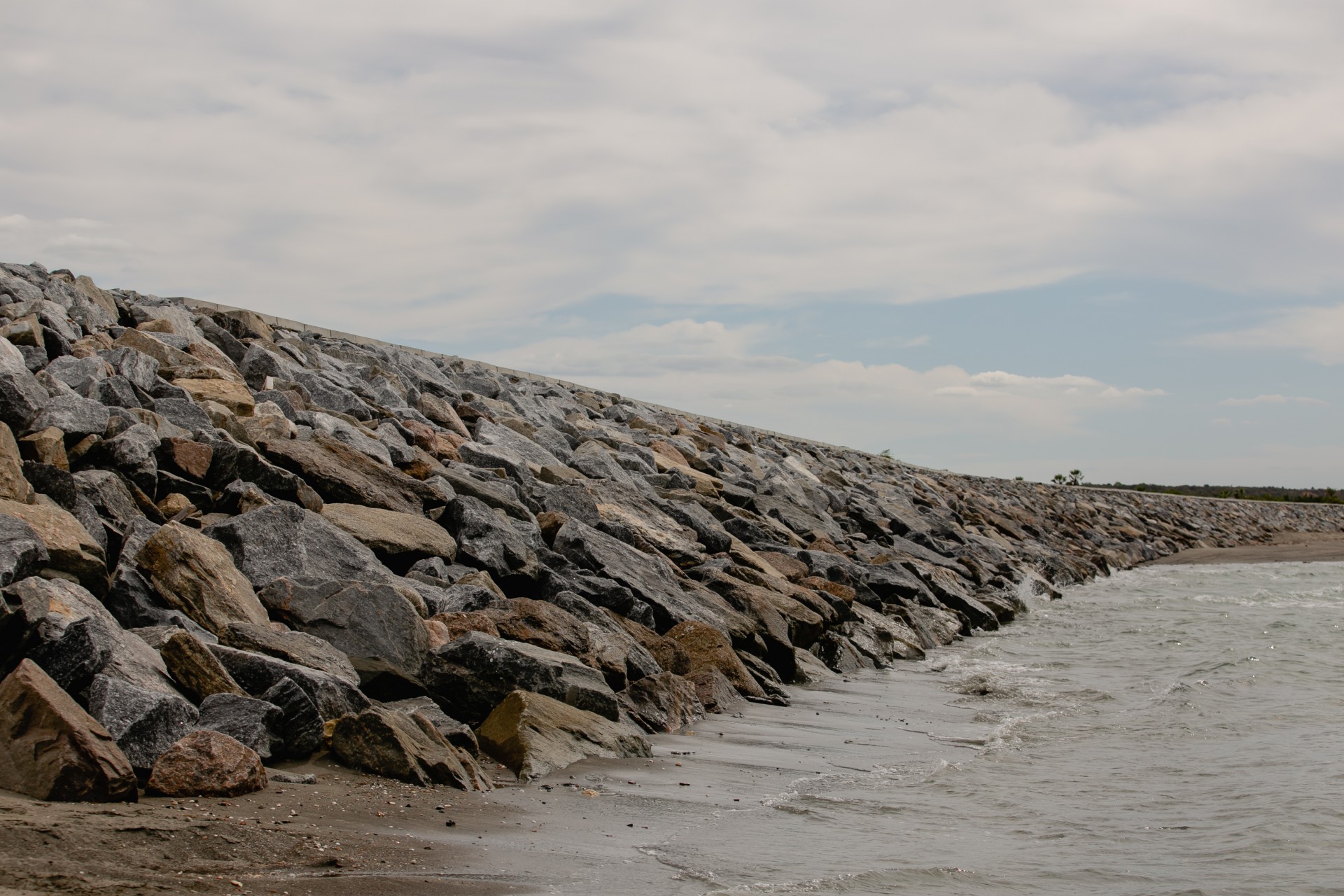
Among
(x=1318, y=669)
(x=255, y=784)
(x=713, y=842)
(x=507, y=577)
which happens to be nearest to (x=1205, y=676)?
(x=1318, y=669)

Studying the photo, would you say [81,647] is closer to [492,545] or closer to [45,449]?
[45,449]

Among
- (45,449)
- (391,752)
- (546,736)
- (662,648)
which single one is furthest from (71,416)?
(662,648)

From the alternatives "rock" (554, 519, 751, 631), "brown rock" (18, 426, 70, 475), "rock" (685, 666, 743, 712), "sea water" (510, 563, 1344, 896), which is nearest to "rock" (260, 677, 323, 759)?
"sea water" (510, 563, 1344, 896)

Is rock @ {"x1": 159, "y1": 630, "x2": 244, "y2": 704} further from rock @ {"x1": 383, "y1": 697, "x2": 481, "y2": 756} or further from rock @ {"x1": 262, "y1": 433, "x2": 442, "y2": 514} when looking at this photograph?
→ rock @ {"x1": 262, "y1": 433, "x2": 442, "y2": 514}

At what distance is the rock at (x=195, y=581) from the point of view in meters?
4.80

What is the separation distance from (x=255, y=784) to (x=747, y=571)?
5.60m

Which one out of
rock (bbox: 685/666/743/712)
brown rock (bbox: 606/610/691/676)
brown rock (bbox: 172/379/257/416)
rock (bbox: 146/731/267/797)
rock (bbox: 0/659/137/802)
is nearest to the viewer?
rock (bbox: 0/659/137/802)

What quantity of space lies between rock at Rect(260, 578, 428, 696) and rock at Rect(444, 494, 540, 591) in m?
1.41

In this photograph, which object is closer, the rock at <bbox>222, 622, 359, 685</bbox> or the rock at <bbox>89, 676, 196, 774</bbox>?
the rock at <bbox>89, 676, 196, 774</bbox>

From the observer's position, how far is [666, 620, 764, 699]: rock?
6988 millimetres

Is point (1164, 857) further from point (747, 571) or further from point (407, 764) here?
point (747, 571)

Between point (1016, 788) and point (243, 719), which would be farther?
point (1016, 788)

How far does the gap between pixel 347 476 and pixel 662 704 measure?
261cm

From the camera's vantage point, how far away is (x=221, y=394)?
807 cm
